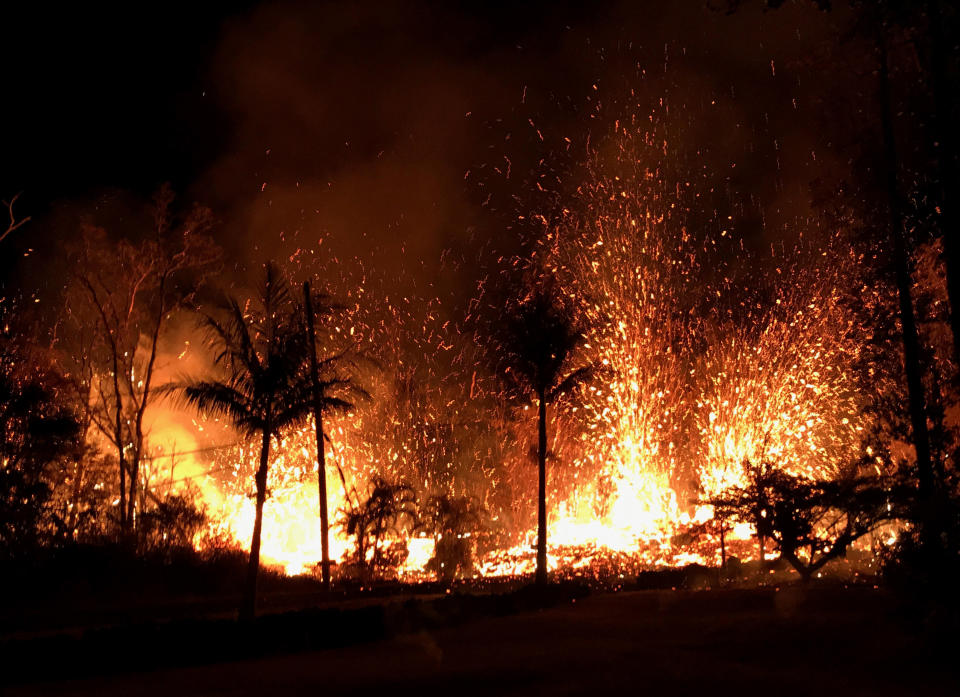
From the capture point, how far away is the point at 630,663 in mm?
8344

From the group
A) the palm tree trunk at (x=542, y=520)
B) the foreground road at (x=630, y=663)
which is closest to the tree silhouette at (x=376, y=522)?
the palm tree trunk at (x=542, y=520)

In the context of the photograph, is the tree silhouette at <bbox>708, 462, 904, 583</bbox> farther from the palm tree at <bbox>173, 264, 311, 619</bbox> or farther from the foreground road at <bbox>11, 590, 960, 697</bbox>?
the palm tree at <bbox>173, 264, 311, 619</bbox>

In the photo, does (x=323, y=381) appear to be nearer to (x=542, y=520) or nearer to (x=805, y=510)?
(x=542, y=520)

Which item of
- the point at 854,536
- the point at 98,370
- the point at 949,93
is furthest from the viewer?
the point at 98,370

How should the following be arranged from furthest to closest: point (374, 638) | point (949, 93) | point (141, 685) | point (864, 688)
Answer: point (949, 93) < point (374, 638) < point (141, 685) < point (864, 688)

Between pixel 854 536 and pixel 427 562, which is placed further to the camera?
pixel 427 562

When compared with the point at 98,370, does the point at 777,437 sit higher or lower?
lower

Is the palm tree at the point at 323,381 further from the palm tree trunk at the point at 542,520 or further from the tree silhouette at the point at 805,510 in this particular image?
the tree silhouette at the point at 805,510

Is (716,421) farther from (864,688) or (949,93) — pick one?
(864,688)

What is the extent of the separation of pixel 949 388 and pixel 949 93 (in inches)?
367

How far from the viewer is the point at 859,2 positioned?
13.3m

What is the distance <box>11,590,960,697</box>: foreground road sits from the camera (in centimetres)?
743

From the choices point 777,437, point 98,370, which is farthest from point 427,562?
point 98,370

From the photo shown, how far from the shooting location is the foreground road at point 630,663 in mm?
7430
